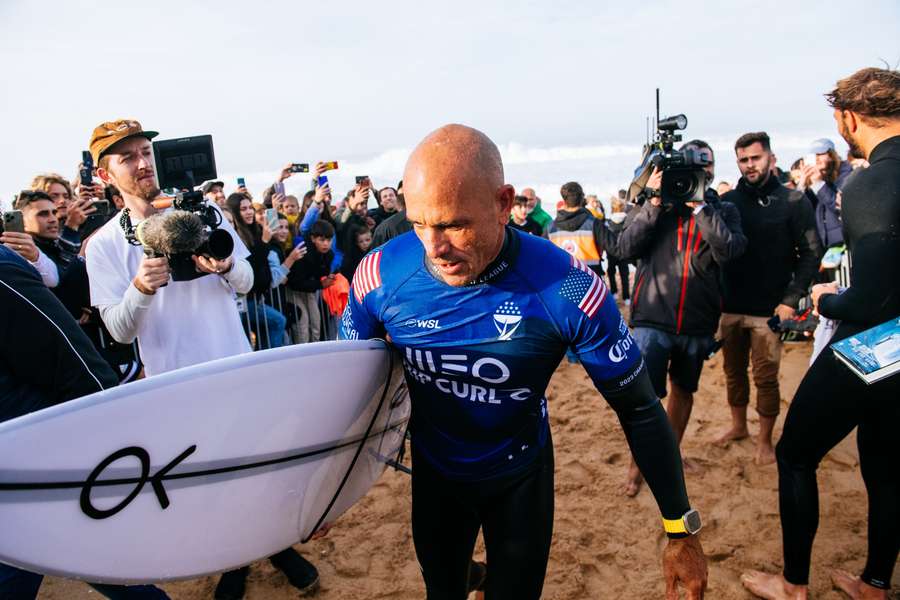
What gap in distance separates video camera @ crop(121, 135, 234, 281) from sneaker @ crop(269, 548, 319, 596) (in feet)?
5.42

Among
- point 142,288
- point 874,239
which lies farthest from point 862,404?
point 142,288

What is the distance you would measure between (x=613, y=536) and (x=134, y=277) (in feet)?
9.77

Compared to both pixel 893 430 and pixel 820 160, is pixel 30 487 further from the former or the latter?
pixel 820 160

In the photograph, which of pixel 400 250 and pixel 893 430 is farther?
pixel 893 430

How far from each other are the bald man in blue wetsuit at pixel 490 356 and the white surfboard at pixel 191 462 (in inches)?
10.6

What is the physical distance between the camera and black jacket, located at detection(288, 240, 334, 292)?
20.6ft

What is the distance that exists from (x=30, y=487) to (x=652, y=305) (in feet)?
11.3

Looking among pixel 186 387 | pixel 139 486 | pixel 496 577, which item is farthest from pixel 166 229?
pixel 496 577

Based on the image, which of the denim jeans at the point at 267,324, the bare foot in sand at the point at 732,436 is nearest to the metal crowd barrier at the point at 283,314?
the denim jeans at the point at 267,324

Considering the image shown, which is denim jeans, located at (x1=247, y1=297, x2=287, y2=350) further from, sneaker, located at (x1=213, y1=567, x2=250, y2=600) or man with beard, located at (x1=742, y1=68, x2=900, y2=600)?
man with beard, located at (x1=742, y1=68, x2=900, y2=600)

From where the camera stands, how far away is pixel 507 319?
6.26 ft

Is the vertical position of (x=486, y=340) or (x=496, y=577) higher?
(x=486, y=340)

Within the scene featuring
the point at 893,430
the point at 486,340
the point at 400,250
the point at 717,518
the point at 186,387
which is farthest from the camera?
the point at 717,518

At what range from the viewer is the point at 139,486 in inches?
72.3
